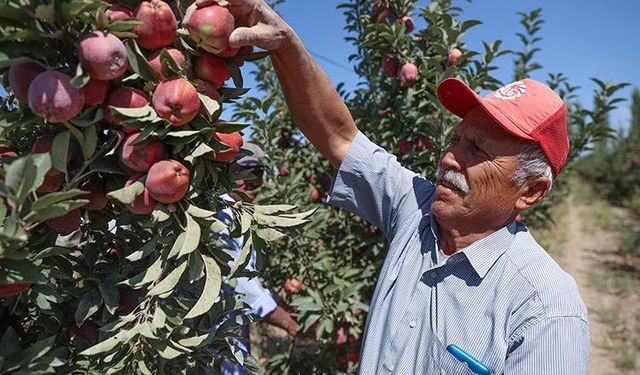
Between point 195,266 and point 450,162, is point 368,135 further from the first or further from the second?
point 195,266

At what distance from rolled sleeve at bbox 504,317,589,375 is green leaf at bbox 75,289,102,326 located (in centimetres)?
102

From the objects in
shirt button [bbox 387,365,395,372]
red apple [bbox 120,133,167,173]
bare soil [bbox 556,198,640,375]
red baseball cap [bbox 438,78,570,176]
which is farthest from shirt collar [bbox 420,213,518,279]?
bare soil [bbox 556,198,640,375]

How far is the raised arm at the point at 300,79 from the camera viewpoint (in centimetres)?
114

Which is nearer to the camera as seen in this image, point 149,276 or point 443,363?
point 149,276

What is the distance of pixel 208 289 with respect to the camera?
985 millimetres

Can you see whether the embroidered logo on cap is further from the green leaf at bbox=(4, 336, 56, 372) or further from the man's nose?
the green leaf at bbox=(4, 336, 56, 372)

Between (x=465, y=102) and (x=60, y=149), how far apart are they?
1.24 meters

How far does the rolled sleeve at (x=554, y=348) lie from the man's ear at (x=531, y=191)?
1.34ft

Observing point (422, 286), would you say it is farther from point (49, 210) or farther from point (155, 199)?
point (49, 210)

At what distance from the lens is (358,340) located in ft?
9.52

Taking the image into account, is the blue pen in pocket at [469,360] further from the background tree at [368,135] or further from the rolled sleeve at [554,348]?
the background tree at [368,135]

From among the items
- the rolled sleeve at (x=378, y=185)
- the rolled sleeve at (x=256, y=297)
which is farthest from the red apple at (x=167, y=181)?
the rolled sleeve at (x=256, y=297)

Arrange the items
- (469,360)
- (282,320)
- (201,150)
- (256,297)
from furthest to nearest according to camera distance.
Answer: (282,320)
(256,297)
(469,360)
(201,150)

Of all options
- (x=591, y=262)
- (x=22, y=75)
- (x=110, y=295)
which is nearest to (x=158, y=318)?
(x=110, y=295)
